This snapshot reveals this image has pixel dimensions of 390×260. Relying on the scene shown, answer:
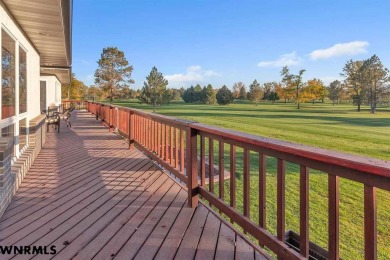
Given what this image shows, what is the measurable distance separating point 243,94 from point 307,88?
1141 inches

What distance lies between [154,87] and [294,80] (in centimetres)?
2478

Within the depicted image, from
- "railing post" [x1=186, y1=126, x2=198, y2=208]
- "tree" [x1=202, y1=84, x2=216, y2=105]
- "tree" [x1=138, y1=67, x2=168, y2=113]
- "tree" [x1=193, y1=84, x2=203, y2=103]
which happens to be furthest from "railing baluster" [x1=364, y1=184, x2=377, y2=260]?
"tree" [x1=193, y1=84, x2=203, y2=103]

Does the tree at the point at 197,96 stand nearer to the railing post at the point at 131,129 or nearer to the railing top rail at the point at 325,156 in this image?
the railing post at the point at 131,129

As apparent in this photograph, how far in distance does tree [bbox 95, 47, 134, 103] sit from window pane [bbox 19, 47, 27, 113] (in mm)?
41596

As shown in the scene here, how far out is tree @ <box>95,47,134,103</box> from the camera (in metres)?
45.1

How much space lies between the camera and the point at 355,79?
43.8m

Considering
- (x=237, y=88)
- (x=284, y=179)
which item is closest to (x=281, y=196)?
(x=284, y=179)

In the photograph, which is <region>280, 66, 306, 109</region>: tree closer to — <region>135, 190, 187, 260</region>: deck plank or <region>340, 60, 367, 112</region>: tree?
<region>340, 60, 367, 112</region>: tree

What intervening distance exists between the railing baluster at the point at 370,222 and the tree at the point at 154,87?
37017 mm

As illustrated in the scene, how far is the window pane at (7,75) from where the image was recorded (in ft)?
12.4

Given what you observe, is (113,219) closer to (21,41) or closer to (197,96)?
(21,41)

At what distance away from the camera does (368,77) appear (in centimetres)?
4278

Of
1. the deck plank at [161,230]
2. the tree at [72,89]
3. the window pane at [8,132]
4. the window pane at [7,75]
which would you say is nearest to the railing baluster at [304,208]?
the deck plank at [161,230]

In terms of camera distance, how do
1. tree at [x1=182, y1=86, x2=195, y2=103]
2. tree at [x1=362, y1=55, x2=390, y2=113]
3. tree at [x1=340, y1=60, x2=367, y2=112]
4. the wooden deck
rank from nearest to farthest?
the wooden deck → tree at [x1=362, y1=55, x2=390, y2=113] → tree at [x1=340, y1=60, x2=367, y2=112] → tree at [x1=182, y1=86, x2=195, y2=103]
